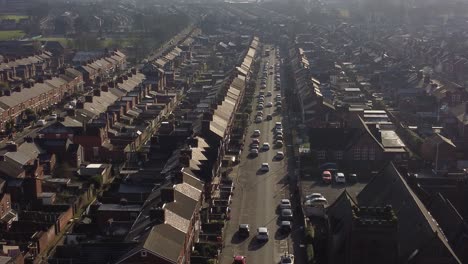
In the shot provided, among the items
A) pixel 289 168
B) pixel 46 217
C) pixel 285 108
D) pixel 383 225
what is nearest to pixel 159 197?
pixel 46 217

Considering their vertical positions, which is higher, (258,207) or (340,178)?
(340,178)

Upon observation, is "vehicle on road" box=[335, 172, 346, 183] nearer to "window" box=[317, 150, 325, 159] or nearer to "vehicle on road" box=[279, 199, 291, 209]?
"window" box=[317, 150, 325, 159]

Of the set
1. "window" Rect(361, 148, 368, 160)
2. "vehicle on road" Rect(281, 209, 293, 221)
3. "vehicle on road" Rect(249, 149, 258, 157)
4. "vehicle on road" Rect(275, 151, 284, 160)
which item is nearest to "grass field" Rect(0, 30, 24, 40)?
"vehicle on road" Rect(249, 149, 258, 157)

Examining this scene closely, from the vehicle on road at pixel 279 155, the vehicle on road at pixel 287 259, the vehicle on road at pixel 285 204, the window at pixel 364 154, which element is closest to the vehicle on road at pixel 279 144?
A: the vehicle on road at pixel 279 155

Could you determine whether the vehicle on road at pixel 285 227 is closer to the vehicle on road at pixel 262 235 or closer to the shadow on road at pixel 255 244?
the vehicle on road at pixel 262 235

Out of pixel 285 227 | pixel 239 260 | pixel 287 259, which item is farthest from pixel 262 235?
pixel 239 260

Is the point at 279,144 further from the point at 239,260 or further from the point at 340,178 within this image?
the point at 239,260
